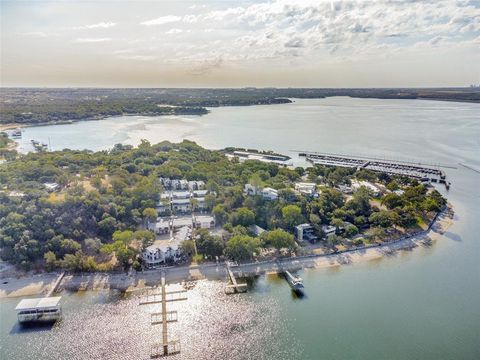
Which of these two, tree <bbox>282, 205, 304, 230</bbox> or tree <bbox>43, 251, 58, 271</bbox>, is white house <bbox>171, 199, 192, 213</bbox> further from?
tree <bbox>43, 251, 58, 271</bbox>

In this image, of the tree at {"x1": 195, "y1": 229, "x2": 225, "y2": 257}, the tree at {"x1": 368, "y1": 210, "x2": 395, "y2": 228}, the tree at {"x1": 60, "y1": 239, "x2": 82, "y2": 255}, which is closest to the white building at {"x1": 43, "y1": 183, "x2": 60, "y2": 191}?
the tree at {"x1": 60, "y1": 239, "x2": 82, "y2": 255}

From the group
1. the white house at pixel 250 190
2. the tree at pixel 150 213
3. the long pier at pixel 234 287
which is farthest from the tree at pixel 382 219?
the tree at pixel 150 213

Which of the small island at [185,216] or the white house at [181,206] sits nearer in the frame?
the small island at [185,216]

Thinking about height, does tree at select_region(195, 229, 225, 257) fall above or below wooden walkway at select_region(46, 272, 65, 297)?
above

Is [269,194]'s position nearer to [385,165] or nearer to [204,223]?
[204,223]

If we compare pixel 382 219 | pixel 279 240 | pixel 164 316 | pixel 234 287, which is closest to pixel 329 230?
pixel 382 219

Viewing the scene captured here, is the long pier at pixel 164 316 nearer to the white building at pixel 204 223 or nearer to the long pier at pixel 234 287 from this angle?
the long pier at pixel 234 287

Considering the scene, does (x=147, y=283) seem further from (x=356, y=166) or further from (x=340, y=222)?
(x=356, y=166)
